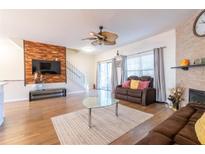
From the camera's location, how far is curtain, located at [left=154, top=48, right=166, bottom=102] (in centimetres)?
411

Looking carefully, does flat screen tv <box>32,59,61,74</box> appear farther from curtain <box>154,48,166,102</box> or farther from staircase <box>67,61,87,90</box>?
curtain <box>154,48,166,102</box>

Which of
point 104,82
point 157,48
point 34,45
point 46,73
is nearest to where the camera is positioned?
point 157,48

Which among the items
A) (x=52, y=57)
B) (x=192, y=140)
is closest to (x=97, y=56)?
(x=52, y=57)

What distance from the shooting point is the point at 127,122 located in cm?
255

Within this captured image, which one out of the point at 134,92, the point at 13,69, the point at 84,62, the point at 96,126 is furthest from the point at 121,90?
the point at 13,69

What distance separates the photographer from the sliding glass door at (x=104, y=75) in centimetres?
727

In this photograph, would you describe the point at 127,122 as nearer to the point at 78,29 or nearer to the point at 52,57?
the point at 78,29

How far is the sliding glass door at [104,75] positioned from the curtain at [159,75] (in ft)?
10.7

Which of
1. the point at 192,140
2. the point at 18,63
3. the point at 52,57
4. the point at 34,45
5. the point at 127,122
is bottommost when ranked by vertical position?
the point at 127,122

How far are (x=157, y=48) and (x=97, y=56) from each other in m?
4.39

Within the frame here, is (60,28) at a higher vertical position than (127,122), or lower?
higher
